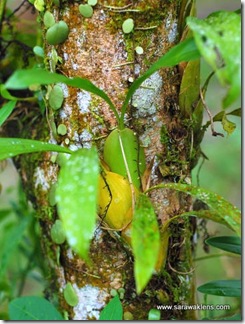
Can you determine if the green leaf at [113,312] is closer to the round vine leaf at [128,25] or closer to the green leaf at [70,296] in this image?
the green leaf at [70,296]

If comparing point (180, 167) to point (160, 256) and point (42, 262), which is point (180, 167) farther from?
point (42, 262)

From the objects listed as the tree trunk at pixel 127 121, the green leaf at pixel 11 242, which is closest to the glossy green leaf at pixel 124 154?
the tree trunk at pixel 127 121

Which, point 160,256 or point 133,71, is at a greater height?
point 133,71

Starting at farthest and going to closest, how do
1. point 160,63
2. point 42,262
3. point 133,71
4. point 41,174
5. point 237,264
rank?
point 237,264 → point 42,262 → point 41,174 → point 133,71 → point 160,63

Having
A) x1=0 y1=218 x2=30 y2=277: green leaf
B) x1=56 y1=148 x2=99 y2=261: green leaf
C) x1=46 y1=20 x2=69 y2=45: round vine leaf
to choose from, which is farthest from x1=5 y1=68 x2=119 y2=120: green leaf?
x1=0 y1=218 x2=30 y2=277: green leaf

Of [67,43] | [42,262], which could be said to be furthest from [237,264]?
[67,43]

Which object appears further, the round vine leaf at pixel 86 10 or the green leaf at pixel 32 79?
the round vine leaf at pixel 86 10

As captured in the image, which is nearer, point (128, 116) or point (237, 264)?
point (128, 116)

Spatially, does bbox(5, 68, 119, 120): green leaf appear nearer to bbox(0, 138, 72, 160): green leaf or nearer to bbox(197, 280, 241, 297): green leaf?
bbox(0, 138, 72, 160): green leaf
